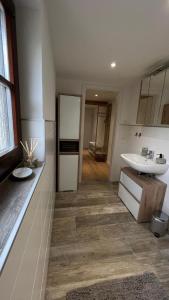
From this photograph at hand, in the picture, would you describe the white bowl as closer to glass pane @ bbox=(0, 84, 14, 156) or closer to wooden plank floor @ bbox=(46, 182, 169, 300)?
glass pane @ bbox=(0, 84, 14, 156)

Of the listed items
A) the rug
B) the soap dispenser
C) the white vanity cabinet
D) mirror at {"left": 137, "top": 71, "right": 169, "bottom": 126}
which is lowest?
the rug

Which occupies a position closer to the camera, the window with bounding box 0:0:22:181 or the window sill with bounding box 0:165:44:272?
the window sill with bounding box 0:165:44:272

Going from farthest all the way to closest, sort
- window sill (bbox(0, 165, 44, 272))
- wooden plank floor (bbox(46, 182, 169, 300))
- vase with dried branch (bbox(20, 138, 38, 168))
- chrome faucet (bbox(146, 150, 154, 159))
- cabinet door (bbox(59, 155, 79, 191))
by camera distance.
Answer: cabinet door (bbox(59, 155, 79, 191)) → chrome faucet (bbox(146, 150, 154, 159)) → wooden plank floor (bbox(46, 182, 169, 300)) → vase with dried branch (bbox(20, 138, 38, 168)) → window sill (bbox(0, 165, 44, 272))

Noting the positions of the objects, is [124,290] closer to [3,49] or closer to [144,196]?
[144,196]

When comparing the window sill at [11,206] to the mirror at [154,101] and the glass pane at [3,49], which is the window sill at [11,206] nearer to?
the glass pane at [3,49]

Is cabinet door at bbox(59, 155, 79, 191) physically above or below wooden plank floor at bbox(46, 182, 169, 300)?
above

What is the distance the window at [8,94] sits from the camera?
87 centimetres

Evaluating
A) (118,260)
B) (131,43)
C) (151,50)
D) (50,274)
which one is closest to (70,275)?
(50,274)

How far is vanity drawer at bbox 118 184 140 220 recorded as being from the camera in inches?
80.1

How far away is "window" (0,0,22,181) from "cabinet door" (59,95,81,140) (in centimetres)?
141

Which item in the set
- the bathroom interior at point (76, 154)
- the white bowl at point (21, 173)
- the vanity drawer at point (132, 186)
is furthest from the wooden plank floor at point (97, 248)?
the white bowl at point (21, 173)

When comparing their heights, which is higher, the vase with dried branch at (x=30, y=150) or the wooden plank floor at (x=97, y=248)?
the vase with dried branch at (x=30, y=150)

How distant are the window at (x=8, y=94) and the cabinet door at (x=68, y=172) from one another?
5.22ft

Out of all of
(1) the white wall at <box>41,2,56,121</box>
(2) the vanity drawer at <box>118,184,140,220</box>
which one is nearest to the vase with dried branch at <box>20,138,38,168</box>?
(1) the white wall at <box>41,2,56,121</box>
